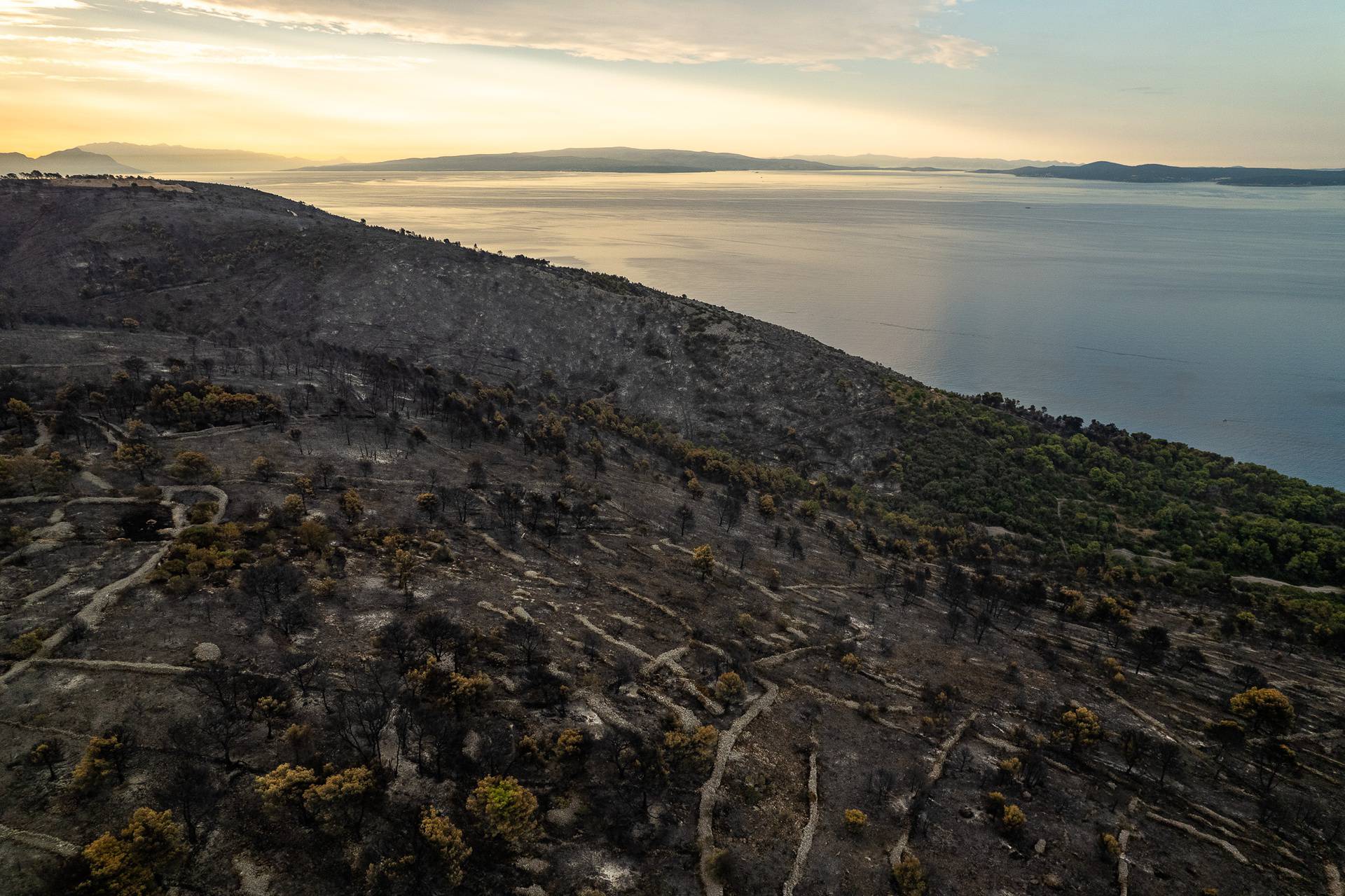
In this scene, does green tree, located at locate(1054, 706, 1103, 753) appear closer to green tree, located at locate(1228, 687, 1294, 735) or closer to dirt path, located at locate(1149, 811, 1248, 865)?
dirt path, located at locate(1149, 811, 1248, 865)

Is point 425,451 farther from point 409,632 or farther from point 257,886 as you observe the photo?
point 257,886

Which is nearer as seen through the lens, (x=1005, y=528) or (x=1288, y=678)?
(x=1288, y=678)

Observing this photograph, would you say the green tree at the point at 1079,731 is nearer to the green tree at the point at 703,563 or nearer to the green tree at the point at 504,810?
the green tree at the point at 703,563

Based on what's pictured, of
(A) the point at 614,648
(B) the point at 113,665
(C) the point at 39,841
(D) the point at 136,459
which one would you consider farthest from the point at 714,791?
(D) the point at 136,459

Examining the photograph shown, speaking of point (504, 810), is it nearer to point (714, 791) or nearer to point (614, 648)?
point (714, 791)

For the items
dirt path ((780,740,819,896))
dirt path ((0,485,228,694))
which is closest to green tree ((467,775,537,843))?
dirt path ((780,740,819,896))

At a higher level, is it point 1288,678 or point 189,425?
point 189,425

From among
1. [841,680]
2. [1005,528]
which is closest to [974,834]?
[841,680]
